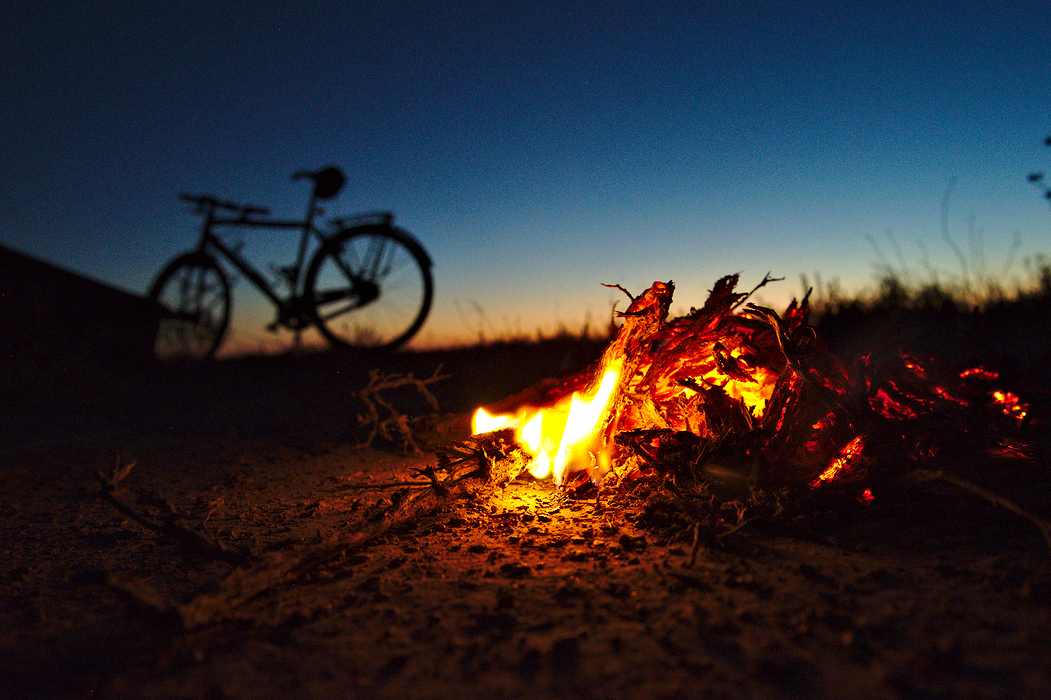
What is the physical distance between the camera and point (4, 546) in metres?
2.15

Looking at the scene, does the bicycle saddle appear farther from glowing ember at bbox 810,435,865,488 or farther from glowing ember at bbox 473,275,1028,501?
glowing ember at bbox 810,435,865,488

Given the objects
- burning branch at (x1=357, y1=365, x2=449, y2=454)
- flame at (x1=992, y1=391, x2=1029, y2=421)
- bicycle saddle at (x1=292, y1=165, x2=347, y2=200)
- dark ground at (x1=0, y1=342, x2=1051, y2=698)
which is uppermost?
bicycle saddle at (x1=292, y1=165, x2=347, y2=200)

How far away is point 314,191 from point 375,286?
161 cm

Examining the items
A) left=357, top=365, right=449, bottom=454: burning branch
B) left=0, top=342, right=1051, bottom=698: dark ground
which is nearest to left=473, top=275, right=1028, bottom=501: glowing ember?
left=0, top=342, right=1051, bottom=698: dark ground

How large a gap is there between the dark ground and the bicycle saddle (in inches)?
216

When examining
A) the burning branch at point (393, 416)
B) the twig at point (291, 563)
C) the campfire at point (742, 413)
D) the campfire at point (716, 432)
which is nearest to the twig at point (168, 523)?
the campfire at point (716, 432)

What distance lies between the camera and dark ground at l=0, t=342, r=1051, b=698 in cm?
116

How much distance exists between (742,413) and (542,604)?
1.25 meters

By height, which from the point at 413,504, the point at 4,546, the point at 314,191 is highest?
the point at 314,191

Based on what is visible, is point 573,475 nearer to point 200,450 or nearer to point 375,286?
point 200,450

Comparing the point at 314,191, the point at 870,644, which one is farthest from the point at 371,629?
the point at 314,191

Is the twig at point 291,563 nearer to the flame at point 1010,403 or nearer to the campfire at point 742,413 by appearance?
the campfire at point 742,413

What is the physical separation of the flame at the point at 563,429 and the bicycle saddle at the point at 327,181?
18.6 feet

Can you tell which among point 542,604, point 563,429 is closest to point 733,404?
point 563,429
